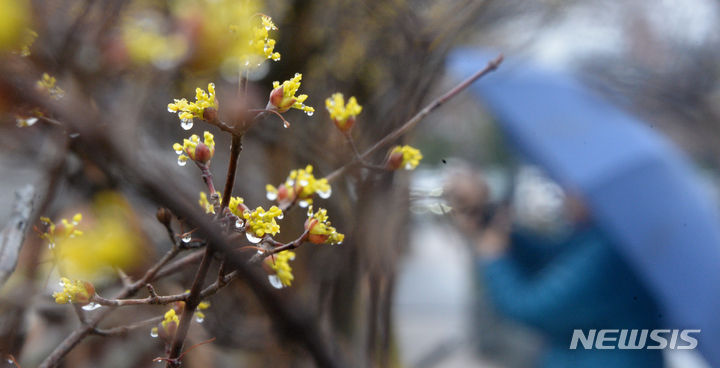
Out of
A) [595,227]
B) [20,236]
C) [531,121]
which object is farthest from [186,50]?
[531,121]

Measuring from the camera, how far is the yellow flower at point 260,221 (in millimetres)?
370

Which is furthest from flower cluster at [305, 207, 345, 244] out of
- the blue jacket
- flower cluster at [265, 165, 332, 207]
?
the blue jacket

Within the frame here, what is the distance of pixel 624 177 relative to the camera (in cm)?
168

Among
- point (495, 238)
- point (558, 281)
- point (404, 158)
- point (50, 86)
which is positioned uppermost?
point (50, 86)

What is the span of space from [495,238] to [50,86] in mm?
1246

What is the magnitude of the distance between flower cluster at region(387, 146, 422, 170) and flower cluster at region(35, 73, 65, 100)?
245 mm

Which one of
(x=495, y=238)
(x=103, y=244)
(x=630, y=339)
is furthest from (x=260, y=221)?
(x=495, y=238)

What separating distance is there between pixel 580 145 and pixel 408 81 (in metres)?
1.25

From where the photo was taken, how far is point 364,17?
3.86ft

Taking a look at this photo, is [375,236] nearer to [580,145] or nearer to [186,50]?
[186,50]

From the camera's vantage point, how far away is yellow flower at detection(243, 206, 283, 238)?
1.21ft

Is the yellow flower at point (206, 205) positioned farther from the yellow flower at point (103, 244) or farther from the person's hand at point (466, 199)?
the person's hand at point (466, 199)

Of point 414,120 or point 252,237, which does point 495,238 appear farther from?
point 252,237

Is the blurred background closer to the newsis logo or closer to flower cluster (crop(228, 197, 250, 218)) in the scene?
flower cluster (crop(228, 197, 250, 218))
